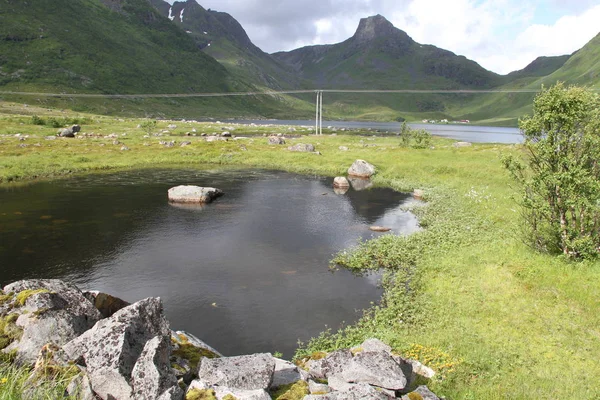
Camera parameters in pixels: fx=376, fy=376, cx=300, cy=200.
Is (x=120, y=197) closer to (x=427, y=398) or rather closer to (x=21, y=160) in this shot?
(x=21, y=160)

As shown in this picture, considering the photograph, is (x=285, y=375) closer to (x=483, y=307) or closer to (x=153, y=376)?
(x=153, y=376)

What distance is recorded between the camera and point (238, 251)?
31453 mm

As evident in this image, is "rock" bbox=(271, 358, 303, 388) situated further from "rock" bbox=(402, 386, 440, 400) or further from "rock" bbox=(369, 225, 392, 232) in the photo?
"rock" bbox=(369, 225, 392, 232)

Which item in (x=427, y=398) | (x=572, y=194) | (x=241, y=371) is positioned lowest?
(x=427, y=398)

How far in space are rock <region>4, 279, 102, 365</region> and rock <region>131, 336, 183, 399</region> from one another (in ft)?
11.3

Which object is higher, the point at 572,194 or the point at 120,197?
the point at 572,194

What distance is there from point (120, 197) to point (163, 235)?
57.7ft

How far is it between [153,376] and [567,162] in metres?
24.7

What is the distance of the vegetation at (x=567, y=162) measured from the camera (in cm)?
2216

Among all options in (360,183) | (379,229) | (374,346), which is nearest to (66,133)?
(360,183)

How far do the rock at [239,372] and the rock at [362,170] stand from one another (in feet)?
189

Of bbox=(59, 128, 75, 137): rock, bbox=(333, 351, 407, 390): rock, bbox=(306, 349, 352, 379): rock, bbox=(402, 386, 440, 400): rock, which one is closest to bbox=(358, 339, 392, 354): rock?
bbox=(306, 349, 352, 379): rock

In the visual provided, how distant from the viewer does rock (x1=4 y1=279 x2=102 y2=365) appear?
11.6 metres

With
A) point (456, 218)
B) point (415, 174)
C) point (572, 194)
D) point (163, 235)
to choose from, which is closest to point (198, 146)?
point (415, 174)
